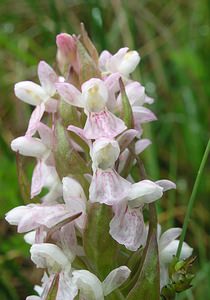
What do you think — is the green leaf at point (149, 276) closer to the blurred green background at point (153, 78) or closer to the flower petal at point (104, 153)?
the flower petal at point (104, 153)

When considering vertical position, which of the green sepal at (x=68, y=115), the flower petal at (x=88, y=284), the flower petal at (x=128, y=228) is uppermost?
the green sepal at (x=68, y=115)

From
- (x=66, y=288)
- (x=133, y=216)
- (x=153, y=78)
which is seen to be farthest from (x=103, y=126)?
(x=153, y=78)

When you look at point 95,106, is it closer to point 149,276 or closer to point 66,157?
point 66,157

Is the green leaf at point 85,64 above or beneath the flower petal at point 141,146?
above

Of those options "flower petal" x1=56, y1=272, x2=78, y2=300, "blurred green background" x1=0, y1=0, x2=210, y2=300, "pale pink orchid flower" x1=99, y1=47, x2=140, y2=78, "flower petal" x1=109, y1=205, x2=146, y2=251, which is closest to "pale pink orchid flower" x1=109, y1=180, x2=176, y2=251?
"flower petal" x1=109, y1=205, x2=146, y2=251

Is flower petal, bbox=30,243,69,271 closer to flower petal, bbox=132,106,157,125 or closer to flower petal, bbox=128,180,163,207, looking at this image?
flower petal, bbox=128,180,163,207

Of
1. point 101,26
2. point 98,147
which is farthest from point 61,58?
point 101,26

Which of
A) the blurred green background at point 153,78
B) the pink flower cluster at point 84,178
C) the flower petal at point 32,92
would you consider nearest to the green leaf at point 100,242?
the pink flower cluster at point 84,178
